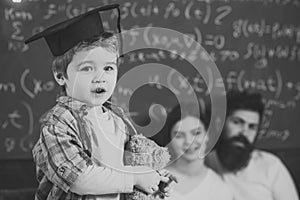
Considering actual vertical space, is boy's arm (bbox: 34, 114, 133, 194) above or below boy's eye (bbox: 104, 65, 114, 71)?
below

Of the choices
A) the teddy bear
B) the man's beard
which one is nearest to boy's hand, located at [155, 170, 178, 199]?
the teddy bear

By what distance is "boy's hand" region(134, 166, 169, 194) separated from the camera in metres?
1.87

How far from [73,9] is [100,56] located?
0.94 feet

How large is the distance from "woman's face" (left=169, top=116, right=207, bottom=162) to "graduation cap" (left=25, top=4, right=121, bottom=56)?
501 mm

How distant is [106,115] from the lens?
191 cm

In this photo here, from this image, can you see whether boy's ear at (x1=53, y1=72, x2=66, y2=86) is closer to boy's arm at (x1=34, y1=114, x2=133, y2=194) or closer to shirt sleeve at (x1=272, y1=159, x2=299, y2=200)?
boy's arm at (x1=34, y1=114, x2=133, y2=194)

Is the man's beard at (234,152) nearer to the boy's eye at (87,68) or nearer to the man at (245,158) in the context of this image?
the man at (245,158)

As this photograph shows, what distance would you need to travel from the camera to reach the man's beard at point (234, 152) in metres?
2.16

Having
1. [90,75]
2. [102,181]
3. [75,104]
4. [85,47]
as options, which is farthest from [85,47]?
[102,181]

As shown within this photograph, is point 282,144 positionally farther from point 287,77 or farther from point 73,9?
point 73,9

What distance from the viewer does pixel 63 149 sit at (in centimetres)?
177

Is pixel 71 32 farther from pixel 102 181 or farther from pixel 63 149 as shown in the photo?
pixel 102 181

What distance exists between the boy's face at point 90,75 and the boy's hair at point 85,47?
0.01 meters

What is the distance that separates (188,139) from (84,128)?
1.53 ft
